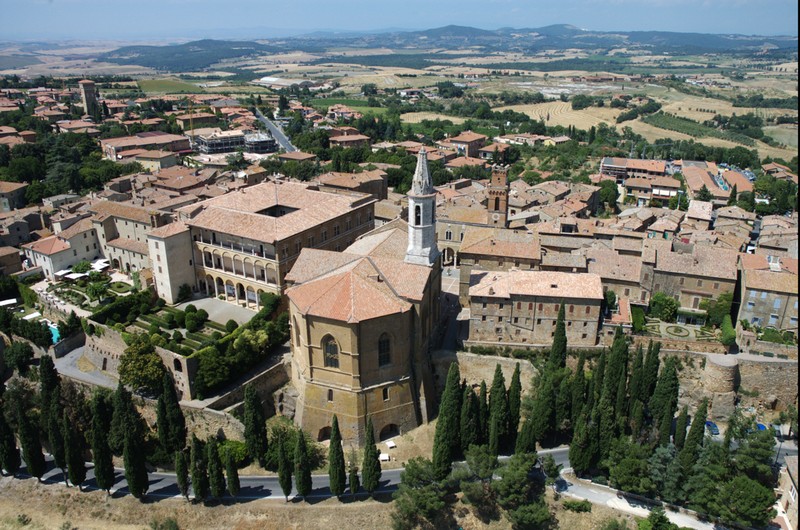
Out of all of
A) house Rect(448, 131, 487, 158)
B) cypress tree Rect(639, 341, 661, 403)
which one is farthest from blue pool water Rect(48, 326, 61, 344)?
house Rect(448, 131, 487, 158)

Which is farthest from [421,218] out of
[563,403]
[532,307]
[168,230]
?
[168,230]

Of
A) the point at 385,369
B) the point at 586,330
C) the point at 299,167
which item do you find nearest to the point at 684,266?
the point at 586,330

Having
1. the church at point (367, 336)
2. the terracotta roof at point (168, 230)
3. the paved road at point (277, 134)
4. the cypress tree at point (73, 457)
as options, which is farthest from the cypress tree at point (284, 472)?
the paved road at point (277, 134)

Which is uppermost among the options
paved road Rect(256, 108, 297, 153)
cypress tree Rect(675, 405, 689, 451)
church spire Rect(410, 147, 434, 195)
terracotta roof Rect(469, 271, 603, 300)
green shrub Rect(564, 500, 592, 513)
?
church spire Rect(410, 147, 434, 195)

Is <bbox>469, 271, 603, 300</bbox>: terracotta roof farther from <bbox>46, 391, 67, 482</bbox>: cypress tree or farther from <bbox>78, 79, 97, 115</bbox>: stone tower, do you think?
<bbox>78, 79, 97, 115</bbox>: stone tower

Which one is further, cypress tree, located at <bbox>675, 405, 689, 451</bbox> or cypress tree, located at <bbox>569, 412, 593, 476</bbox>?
cypress tree, located at <bbox>675, 405, 689, 451</bbox>

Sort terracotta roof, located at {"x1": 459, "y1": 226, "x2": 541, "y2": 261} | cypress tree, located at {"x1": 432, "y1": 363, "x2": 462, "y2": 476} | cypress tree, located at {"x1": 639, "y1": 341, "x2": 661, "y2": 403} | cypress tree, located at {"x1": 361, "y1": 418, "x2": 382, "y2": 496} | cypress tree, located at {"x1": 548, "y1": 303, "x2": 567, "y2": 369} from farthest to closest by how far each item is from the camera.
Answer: terracotta roof, located at {"x1": 459, "y1": 226, "x2": 541, "y2": 261}
cypress tree, located at {"x1": 548, "y1": 303, "x2": 567, "y2": 369}
cypress tree, located at {"x1": 639, "y1": 341, "x2": 661, "y2": 403}
cypress tree, located at {"x1": 432, "y1": 363, "x2": 462, "y2": 476}
cypress tree, located at {"x1": 361, "y1": 418, "x2": 382, "y2": 496}

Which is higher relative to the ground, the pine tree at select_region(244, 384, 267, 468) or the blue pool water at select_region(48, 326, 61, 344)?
the blue pool water at select_region(48, 326, 61, 344)
